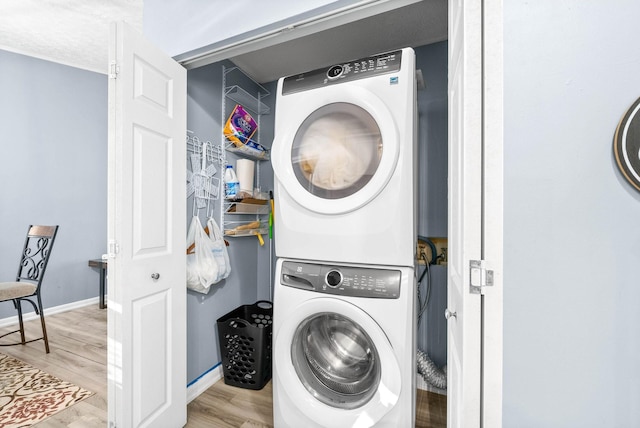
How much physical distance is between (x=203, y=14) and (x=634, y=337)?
6.54 ft

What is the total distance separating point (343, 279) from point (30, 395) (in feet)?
7.10

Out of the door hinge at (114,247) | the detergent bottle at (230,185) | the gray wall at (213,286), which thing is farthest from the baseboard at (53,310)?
the door hinge at (114,247)

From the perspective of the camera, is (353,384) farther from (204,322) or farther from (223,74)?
(223,74)

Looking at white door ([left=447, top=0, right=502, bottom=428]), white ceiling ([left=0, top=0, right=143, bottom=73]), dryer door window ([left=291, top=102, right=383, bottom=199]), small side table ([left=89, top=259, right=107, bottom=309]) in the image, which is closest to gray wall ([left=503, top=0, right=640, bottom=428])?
white door ([left=447, top=0, right=502, bottom=428])

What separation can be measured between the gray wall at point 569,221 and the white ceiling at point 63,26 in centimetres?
284

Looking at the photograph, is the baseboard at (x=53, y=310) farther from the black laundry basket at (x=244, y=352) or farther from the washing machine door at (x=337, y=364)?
the washing machine door at (x=337, y=364)

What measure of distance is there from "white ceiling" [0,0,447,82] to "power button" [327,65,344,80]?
19.5 inches

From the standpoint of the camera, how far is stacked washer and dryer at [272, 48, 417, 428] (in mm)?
1244

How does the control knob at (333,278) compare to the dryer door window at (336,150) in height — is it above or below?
below

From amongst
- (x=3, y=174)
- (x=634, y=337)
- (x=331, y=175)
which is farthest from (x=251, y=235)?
(x=3, y=174)

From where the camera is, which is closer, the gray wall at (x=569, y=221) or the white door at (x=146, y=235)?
the gray wall at (x=569, y=221)

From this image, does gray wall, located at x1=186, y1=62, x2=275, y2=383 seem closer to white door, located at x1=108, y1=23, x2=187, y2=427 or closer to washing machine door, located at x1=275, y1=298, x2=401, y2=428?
white door, located at x1=108, y1=23, x2=187, y2=427

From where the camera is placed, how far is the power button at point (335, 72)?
1390 mm

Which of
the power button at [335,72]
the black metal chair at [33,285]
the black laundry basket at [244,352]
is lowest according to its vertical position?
the black laundry basket at [244,352]
